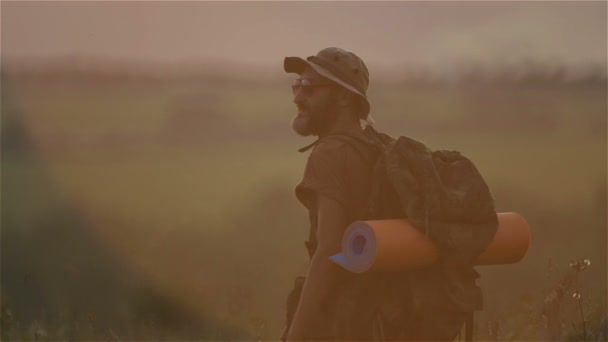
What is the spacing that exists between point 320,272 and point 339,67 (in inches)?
34.5

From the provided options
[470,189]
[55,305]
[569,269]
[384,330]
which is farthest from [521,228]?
[55,305]

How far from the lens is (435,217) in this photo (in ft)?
15.9

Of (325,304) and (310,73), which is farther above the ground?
(310,73)

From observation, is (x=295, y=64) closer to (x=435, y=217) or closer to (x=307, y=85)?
(x=307, y=85)

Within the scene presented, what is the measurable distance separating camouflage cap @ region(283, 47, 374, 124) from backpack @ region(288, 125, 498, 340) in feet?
0.70

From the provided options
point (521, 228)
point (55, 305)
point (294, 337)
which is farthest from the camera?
point (55, 305)

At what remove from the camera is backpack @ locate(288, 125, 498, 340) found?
15.9 feet

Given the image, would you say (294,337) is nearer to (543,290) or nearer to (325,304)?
(325,304)

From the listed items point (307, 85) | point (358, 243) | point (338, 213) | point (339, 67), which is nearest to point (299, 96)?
point (307, 85)

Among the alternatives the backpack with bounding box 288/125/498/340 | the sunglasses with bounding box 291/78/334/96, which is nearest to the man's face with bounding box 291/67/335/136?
the sunglasses with bounding box 291/78/334/96

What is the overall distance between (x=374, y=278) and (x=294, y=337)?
1.48ft

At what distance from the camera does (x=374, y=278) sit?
16.5 ft

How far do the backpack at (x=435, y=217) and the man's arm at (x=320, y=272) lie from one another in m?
0.18

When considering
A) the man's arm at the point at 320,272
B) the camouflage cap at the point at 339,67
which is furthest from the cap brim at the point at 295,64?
the man's arm at the point at 320,272
